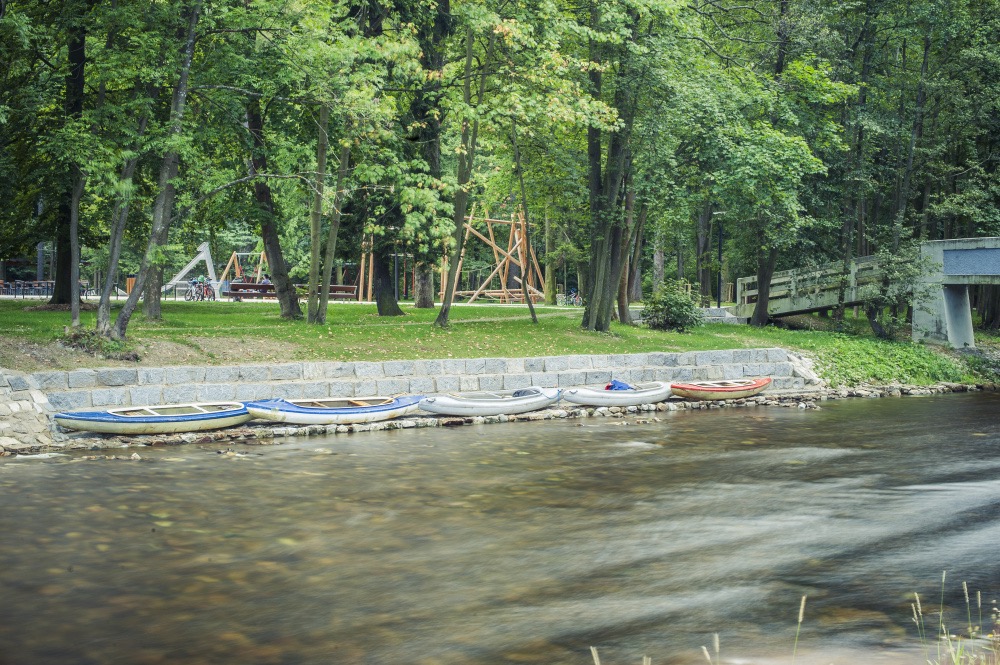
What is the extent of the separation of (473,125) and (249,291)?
62.1 ft

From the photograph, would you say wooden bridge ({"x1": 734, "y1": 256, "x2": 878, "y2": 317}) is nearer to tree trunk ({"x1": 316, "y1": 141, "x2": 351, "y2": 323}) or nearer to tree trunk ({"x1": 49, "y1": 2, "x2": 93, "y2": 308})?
tree trunk ({"x1": 316, "y1": 141, "x2": 351, "y2": 323})

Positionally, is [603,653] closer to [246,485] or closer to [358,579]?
[358,579]

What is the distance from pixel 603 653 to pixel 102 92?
16.5 m

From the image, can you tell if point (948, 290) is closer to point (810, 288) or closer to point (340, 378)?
point (810, 288)

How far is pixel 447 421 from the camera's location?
19.0m

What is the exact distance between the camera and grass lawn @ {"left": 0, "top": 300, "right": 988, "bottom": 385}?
18734 millimetres

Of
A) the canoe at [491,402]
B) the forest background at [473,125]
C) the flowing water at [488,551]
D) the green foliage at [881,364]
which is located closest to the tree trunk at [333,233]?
the forest background at [473,125]

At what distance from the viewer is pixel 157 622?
7953 millimetres

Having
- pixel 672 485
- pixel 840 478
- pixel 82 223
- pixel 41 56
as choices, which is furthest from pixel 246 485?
pixel 82 223

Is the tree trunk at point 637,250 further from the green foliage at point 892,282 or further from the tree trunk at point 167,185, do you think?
the tree trunk at point 167,185

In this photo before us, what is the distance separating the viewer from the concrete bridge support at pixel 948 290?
97.0ft

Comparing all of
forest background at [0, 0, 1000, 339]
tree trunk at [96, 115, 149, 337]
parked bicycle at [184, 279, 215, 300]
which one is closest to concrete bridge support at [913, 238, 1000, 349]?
forest background at [0, 0, 1000, 339]

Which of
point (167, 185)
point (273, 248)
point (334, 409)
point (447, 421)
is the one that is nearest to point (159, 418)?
point (334, 409)

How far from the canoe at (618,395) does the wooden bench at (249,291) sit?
21.8m
